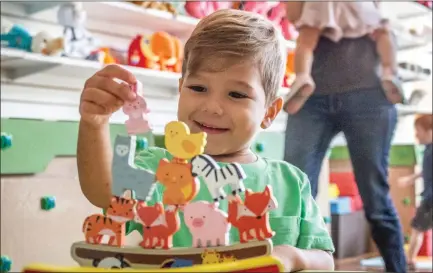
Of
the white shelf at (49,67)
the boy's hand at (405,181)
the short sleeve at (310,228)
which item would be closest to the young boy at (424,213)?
the boy's hand at (405,181)

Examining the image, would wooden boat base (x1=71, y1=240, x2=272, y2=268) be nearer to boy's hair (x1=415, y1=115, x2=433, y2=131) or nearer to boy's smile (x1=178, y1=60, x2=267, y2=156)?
boy's smile (x1=178, y1=60, x2=267, y2=156)

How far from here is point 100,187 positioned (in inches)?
14.4

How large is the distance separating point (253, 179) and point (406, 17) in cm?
181

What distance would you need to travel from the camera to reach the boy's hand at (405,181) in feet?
7.09

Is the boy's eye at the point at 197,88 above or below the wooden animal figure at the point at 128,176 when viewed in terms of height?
above

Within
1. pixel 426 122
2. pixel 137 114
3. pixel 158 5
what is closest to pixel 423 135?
pixel 426 122

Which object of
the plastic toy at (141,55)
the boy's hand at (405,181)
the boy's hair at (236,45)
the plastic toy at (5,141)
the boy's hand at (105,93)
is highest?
the plastic toy at (141,55)

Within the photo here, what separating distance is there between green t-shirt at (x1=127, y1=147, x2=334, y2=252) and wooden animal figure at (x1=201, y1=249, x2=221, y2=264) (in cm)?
10

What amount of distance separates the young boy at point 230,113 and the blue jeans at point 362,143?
39 centimetres

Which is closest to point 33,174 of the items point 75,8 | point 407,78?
point 75,8

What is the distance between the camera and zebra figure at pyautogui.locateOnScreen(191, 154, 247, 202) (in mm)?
334

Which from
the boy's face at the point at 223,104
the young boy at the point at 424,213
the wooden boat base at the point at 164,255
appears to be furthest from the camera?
the young boy at the point at 424,213

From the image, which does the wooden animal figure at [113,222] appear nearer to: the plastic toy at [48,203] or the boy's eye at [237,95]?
the boy's eye at [237,95]

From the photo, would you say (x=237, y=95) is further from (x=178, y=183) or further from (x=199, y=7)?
(x=199, y=7)
